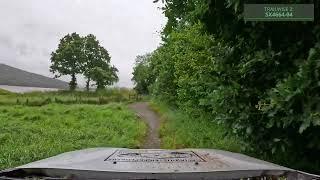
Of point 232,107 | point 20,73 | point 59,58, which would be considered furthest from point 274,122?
point 20,73

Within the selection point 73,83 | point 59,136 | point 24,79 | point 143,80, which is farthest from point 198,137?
point 24,79

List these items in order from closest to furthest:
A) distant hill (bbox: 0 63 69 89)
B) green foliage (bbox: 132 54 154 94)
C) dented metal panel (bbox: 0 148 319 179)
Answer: dented metal panel (bbox: 0 148 319 179) < green foliage (bbox: 132 54 154 94) < distant hill (bbox: 0 63 69 89)

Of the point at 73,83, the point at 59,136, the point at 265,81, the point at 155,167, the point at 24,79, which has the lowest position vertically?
the point at 59,136

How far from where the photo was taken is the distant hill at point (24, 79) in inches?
3460

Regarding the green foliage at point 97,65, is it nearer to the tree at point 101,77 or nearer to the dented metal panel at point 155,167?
the tree at point 101,77

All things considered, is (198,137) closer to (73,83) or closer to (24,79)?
(73,83)

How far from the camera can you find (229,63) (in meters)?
9.14

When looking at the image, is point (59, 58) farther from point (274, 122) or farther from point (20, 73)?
point (274, 122)

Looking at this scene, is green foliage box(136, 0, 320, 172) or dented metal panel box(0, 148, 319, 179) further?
green foliage box(136, 0, 320, 172)

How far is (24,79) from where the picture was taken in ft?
306

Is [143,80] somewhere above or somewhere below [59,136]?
above

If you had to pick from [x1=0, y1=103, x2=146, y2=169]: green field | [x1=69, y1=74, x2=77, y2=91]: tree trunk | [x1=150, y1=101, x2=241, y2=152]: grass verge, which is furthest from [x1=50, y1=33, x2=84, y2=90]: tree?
[x1=150, y1=101, x2=241, y2=152]: grass verge

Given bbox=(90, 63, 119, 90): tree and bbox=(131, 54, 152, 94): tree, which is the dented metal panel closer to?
bbox=(131, 54, 152, 94): tree

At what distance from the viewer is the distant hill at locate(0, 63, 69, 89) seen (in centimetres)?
8788
